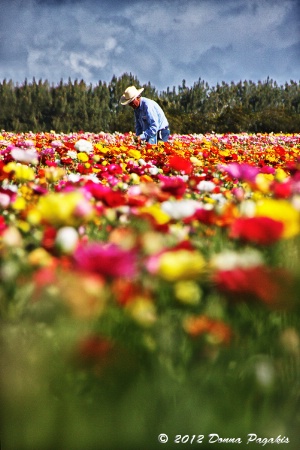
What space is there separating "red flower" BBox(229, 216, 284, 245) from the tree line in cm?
1561

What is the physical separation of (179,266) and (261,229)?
0.61 ft

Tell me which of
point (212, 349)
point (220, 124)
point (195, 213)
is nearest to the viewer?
point (212, 349)

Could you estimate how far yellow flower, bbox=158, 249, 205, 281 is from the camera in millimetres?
712

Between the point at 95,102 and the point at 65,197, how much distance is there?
18347 mm

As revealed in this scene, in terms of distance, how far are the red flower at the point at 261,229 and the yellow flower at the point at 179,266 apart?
13 centimetres

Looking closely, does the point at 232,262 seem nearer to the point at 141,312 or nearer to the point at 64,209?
the point at 141,312

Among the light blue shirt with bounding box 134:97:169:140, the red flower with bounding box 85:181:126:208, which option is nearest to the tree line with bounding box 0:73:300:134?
the light blue shirt with bounding box 134:97:169:140

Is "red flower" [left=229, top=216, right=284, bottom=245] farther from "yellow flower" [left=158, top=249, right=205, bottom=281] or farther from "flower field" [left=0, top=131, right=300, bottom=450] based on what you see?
"yellow flower" [left=158, top=249, right=205, bottom=281]


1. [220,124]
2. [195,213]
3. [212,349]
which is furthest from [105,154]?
[220,124]

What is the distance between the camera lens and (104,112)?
18.1 meters

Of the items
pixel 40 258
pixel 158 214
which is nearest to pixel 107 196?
pixel 158 214

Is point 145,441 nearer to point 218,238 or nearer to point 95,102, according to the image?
point 218,238

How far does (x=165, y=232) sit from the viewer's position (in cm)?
110
